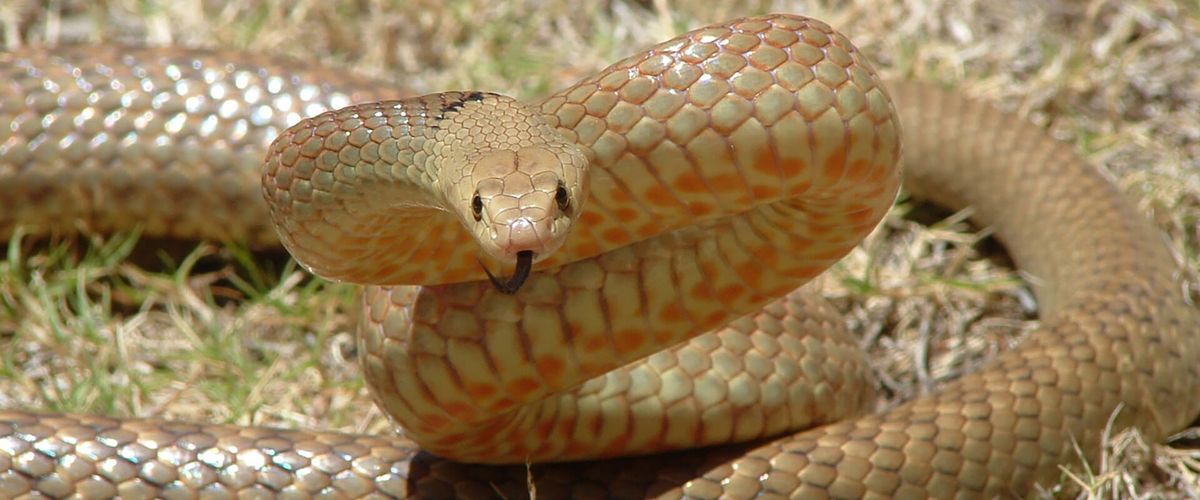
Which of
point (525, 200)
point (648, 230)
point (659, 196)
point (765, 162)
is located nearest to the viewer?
point (525, 200)

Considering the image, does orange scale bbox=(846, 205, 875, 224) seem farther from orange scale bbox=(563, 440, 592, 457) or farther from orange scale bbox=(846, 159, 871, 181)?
orange scale bbox=(563, 440, 592, 457)

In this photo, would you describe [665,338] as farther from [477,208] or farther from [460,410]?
[477,208]

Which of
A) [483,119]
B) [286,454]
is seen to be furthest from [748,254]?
[286,454]

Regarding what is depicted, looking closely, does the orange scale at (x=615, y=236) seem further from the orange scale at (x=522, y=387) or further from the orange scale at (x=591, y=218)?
the orange scale at (x=522, y=387)

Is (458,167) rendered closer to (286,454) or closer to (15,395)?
(286,454)

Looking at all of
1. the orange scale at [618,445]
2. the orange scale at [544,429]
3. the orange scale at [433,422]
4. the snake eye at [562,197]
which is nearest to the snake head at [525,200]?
the snake eye at [562,197]

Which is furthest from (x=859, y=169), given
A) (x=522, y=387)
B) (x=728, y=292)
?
(x=522, y=387)

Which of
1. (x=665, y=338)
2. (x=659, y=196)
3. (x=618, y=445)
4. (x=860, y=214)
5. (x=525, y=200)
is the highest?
(x=525, y=200)

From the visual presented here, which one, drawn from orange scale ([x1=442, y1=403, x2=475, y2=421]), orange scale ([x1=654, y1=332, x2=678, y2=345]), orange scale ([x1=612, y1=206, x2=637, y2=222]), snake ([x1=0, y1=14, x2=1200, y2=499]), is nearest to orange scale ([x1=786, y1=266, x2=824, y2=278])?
snake ([x1=0, y1=14, x2=1200, y2=499])
